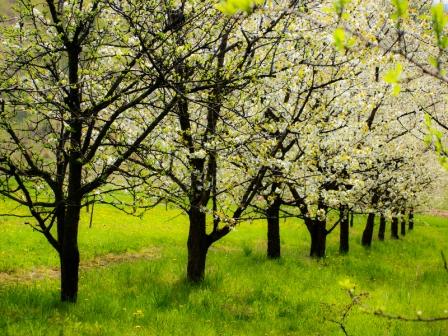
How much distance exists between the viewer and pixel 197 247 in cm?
1223

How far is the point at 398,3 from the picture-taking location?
2107 mm

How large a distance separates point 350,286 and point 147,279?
33.7 ft

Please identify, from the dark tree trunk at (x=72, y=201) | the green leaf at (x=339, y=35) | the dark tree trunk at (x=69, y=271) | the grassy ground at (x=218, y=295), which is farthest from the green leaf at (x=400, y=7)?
the dark tree trunk at (x=69, y=271)

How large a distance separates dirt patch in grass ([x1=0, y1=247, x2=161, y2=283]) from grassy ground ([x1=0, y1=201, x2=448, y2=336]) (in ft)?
0.56

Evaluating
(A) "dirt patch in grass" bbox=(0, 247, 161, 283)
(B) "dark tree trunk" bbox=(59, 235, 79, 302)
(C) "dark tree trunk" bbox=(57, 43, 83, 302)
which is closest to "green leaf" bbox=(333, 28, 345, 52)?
(C) "dark tree trunk" bbox=(57, 43, 83, 302)

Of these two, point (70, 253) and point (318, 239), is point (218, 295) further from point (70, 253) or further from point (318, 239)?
→ point (318, 239)

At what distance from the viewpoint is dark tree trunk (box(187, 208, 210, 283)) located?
1208 cm

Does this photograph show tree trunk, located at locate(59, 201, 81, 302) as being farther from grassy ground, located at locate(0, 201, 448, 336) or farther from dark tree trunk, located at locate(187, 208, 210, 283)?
dark tree trunk, located at locate(187, 208, 210, 283)

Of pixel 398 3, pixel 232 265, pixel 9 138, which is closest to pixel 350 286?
pixel 398 3

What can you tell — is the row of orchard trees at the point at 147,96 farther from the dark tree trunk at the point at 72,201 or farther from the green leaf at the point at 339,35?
the green leaf at the point at 339,35

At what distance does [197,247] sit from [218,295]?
157 centimetres

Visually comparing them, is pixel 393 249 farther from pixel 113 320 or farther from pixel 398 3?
pixel 398 3

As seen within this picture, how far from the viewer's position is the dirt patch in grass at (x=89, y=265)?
1301cm

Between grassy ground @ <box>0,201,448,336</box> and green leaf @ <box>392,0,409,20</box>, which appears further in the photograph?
grassy ground @ <box>0,201,448,336</box>
